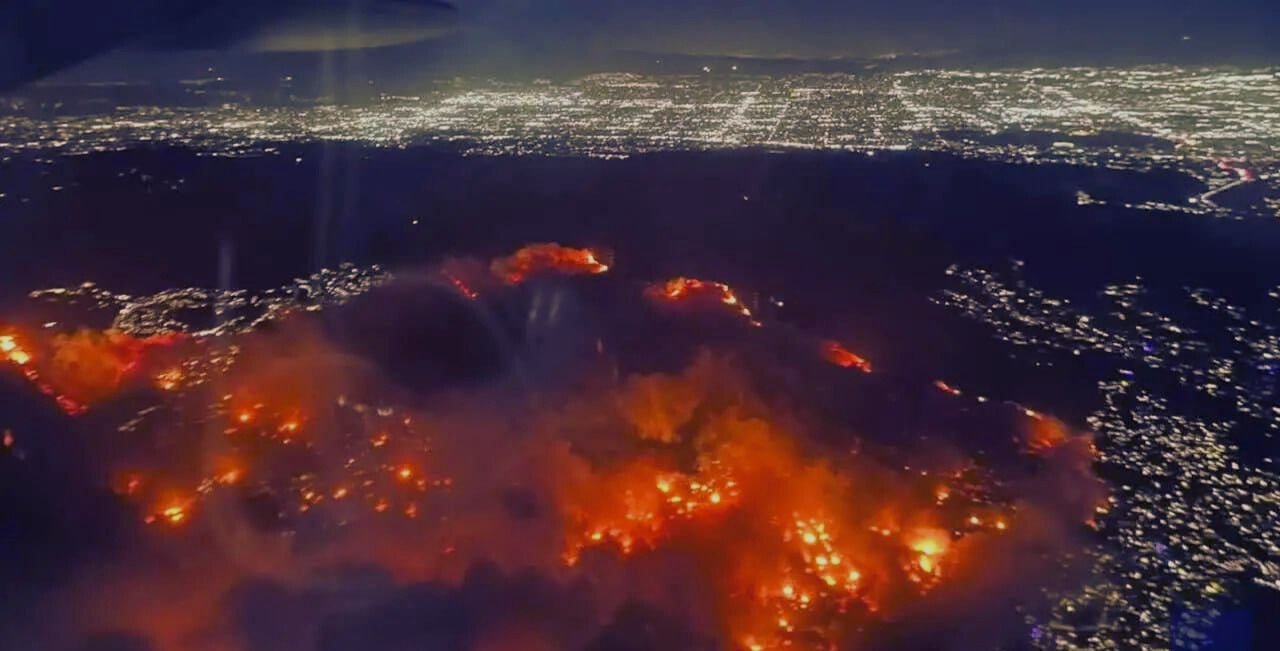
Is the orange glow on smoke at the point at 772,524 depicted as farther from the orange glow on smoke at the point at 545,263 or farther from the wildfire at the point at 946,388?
the orange glow on smoke at the point at 545,263

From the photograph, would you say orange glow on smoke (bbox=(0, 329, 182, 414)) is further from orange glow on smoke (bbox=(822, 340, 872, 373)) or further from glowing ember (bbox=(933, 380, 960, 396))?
glowing ember (bbox=(933, 380, 960, 396))

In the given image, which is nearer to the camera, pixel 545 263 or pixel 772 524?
pixel 772 524

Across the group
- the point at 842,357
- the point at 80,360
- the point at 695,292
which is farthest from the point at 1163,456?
the point at 80,360

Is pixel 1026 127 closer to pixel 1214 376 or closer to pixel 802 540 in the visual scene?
pixel 1214 376

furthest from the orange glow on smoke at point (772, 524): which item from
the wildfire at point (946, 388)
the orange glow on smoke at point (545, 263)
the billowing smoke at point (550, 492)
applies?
the orange glow on smoke at point (545, 263)

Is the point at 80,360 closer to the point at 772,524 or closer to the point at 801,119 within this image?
the point at 772,524

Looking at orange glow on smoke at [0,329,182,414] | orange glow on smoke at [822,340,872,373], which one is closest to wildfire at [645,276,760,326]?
orange glow on smoke at [822,340,872,373]
